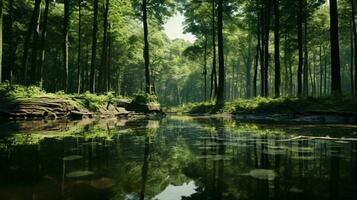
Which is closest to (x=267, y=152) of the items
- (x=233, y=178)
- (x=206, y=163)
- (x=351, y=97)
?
(x=206, y=163)

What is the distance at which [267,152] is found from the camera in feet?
17.8

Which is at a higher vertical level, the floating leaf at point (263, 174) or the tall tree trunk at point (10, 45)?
the tall tree trunk at point (10, 45)

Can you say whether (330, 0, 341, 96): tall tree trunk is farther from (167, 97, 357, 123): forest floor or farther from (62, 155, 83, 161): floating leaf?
(62, 155, 83, 161): floating leaf

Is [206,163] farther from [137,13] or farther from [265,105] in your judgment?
[137,13]

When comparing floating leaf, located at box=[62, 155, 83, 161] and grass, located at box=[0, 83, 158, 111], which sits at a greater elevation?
grass, located at box=[0, 83, 158, 111]

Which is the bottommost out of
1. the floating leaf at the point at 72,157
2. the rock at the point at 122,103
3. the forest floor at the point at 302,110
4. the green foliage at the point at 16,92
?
the floating leaf at the point at 72,157

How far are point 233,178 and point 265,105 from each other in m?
16.9

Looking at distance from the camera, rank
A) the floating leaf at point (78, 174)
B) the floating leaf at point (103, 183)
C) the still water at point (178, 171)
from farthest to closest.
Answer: the floating leaf at point (78, 174) < the floating leaf at point (103, 183) < the still water at point (178, 171)

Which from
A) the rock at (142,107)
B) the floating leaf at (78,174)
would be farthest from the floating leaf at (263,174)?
the rock at (142,107)

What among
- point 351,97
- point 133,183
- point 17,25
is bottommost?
point 133,183

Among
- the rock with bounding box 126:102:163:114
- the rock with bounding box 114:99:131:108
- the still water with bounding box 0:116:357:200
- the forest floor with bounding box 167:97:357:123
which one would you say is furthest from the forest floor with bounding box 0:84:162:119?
the still water with bounding box 0:116:357:200

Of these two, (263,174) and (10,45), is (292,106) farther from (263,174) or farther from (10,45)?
(10,45)

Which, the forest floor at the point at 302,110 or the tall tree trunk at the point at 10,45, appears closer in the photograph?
the forest floor at the point at 302,110

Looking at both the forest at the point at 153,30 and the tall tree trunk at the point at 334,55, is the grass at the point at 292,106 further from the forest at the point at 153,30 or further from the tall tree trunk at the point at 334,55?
the tall tree trunk at the point at 334,55
